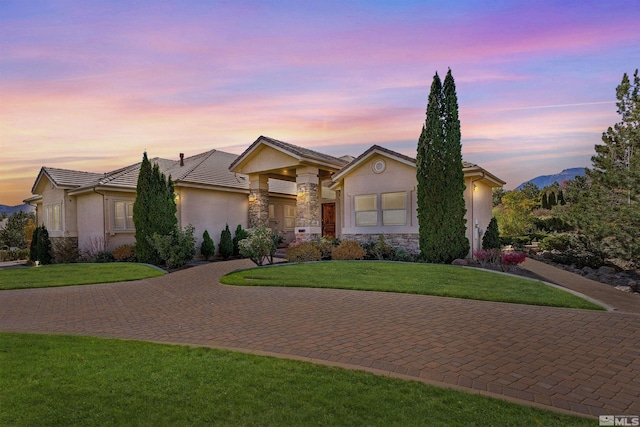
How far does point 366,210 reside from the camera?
663 inches

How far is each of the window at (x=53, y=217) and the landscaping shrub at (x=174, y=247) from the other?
988 cm

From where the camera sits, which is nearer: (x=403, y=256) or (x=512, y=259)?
(x=512, y=259)

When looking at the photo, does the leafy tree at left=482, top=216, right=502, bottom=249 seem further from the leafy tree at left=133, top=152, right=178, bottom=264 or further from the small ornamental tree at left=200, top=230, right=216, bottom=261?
the leafy tree at left=133, top=152, right=178, bottom=264

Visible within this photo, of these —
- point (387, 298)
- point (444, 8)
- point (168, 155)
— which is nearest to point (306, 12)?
point (444, 8)

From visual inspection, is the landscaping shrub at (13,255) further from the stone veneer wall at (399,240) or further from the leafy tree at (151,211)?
the stone veneer wall at (399,240)

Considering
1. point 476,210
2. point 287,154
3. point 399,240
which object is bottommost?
point 399,240

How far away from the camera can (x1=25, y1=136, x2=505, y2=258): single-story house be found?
1611 centimetres

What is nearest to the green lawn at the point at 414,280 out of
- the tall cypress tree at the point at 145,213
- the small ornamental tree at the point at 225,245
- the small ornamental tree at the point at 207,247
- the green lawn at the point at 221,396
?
Answer: the green lawn at the point at 221,396

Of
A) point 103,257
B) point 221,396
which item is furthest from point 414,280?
point 103,257

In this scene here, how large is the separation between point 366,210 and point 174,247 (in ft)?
27.5

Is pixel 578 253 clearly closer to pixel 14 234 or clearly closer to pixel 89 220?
pixel 89 220

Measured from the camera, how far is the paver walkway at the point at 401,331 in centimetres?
411

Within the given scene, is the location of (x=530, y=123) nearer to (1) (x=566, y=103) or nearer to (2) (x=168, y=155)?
(1) (x=566, y=103)

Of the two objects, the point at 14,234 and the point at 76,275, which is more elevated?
the point at 14,234
